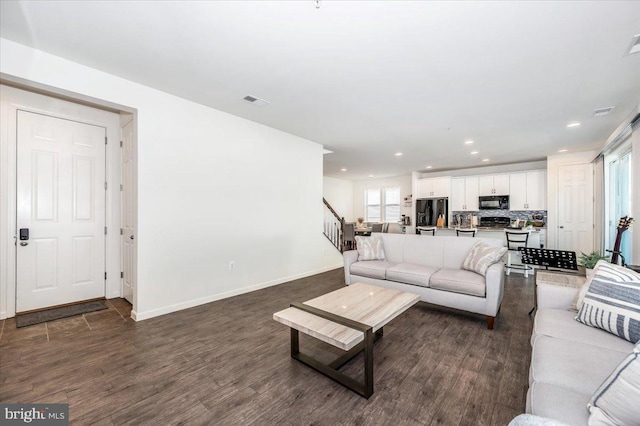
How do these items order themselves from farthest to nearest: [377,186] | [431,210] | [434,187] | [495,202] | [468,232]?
1. [377,186]
2. [434,187]
3. [431,210]
4. [495,202]
5. [468,232]

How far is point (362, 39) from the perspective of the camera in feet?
7.52

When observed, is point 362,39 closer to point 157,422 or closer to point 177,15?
point 177,15

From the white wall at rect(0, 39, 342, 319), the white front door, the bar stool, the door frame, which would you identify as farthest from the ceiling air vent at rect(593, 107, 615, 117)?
the white front door

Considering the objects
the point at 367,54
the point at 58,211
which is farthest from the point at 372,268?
the point at 58,211

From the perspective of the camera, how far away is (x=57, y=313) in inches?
132

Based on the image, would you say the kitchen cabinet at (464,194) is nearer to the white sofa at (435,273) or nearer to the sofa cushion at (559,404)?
the white sofa at (435,273)

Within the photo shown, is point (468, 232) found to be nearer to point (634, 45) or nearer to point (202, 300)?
point (634, 45)

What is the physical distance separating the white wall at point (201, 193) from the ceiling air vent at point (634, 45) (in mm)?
4277

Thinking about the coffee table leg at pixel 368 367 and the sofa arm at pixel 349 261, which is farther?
the sofa arm at pixel 349 261

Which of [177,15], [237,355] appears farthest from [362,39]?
[237,355]

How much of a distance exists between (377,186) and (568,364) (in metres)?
9.50

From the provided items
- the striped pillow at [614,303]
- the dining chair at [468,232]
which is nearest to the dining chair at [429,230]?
the dining chair at [468,232]

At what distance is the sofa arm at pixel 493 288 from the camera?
9.76ft

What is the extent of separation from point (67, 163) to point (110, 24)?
95.3 inches
